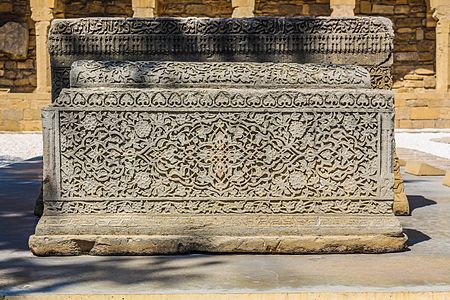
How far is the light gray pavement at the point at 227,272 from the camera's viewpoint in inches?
108

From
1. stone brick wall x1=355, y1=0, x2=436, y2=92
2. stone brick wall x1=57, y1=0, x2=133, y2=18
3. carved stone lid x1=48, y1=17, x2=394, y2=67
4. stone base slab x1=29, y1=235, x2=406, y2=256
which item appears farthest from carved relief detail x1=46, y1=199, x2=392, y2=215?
stone brick wall x1=57, y1=0, x2=133, y2=18

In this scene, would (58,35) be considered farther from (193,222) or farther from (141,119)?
(193,222)

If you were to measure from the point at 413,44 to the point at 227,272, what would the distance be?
1666cm

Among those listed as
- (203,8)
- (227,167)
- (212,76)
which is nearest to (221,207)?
(227,167)

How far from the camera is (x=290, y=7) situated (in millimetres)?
19156

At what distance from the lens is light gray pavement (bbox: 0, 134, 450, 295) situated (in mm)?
2754

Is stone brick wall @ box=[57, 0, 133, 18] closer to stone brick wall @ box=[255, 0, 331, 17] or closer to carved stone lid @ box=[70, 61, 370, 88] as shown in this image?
stone brick wall @ box=[255, 0, 331, 17]

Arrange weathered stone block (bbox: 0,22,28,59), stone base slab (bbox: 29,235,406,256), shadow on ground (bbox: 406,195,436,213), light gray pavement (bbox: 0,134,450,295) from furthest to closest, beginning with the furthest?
weathered stone block (bbox: 0,22,28,59)
shadow on ground (bbox: 406,195,436,213)
stone base slab (bbox: 29,235,406,256)
light gray pavement (bbox: 0,134,450,295)

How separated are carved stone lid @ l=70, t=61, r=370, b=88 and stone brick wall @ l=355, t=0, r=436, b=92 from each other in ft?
51.3

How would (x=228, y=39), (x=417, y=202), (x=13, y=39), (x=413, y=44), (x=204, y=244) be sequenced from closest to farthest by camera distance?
1. (x=204, y=244)
2. (x=228, y=39)
3. (x=417, y=202)
4. (x=413, y=44)
5. (x=13, y=39)

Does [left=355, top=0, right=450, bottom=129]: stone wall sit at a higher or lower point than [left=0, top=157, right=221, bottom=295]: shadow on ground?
higher

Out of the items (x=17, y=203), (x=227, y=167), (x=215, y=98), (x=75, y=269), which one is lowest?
(x=17, y=203)

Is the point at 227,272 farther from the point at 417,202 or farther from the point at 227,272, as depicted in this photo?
the point at 417,202

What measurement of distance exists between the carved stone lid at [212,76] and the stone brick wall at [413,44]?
15637 millimetres
